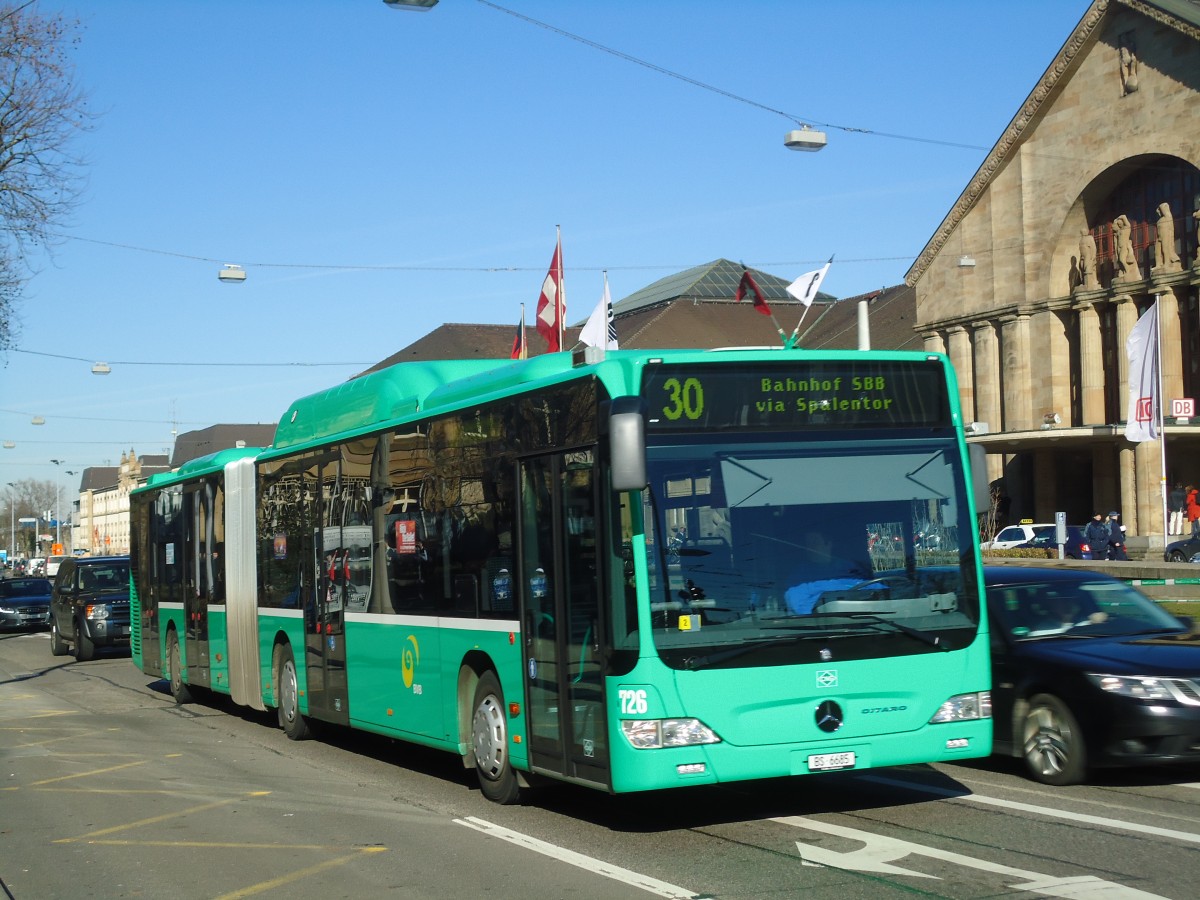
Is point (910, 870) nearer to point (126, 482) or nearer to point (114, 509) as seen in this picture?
point (126, 482)

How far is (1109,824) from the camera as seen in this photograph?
8648mm

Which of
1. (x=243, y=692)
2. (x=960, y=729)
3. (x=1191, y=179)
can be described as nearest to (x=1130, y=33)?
(x=1191, y=179)

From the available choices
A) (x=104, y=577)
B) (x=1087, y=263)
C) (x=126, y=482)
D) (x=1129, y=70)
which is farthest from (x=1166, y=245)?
(x=126, y=482)

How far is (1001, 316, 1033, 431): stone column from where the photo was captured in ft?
185

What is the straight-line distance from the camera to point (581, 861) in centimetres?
812

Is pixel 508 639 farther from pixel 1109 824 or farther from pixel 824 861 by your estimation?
pixel 1109 824

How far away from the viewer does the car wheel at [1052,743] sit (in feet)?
33.1

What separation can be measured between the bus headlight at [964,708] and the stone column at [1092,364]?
47159mm

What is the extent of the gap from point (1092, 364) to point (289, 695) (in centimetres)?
4409

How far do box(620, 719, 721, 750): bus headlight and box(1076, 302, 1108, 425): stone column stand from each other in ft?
159

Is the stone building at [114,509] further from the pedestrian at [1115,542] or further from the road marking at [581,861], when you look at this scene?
the road marking at [581,861]

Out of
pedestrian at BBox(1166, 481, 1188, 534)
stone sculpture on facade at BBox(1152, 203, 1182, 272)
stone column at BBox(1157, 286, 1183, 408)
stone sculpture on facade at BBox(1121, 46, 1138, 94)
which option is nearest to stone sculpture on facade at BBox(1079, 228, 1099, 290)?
stone sculpture on facade at BBox(1152, 203, 1182, 272)

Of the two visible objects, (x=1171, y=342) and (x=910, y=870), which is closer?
(x=910, y=870)

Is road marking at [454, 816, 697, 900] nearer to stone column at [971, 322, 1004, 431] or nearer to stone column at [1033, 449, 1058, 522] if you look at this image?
stone column at [1033, 449, 1058, 522]
